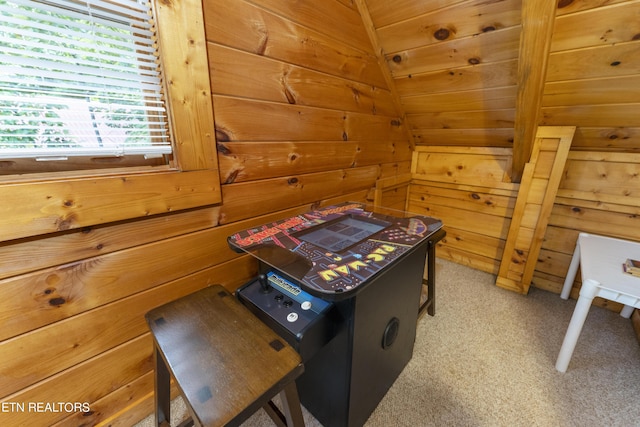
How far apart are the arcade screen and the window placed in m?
0.71

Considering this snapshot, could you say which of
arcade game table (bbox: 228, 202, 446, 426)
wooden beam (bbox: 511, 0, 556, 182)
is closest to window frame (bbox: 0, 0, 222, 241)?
arcade game table (bbox: 228, 202, 446, 426)

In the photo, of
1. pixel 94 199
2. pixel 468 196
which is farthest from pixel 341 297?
pixel 468 196

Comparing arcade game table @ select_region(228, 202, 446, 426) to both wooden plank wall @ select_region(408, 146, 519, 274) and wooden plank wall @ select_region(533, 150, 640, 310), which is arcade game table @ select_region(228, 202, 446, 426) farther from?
wooden plank wall @ select_region(533, 150, 640, 310)

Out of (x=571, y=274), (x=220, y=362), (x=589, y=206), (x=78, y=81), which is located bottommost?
(x=571, y=274)

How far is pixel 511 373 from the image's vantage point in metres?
1.37

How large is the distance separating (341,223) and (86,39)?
1.13m

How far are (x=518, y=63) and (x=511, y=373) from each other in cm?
158

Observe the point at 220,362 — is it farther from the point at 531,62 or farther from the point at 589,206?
the point at 589,206

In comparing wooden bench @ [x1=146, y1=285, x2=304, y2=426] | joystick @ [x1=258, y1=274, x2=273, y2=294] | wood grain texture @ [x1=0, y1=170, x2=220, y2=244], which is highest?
wood grain texture @ [x1=0, y1=170, x2=220, y2=244]

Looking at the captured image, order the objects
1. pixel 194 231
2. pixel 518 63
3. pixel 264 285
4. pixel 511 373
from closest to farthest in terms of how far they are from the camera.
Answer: pixel 264 285 → pixel 194 231 → pixel 518 63 → pixel 511 373

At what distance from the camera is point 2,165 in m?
0.76

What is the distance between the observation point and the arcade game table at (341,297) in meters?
0.81

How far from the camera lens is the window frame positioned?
2.45 ft

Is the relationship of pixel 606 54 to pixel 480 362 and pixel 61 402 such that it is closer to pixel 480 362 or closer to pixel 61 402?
pixel 480 362
